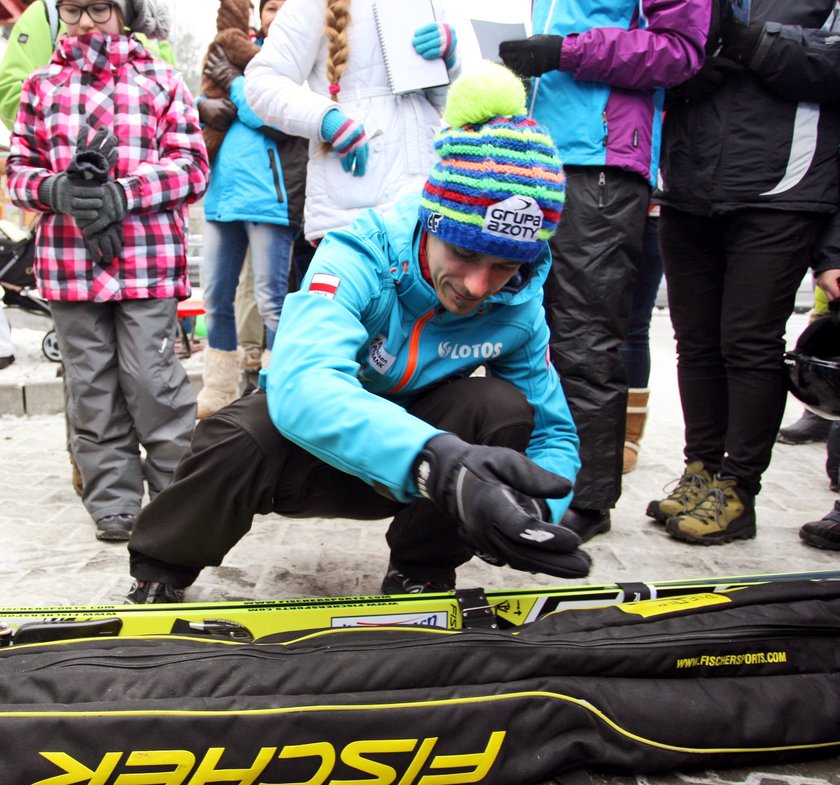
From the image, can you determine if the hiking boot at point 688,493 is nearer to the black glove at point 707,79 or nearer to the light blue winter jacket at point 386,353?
the light blue winter jacket at point 386,353

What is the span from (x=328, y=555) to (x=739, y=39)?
84.1 inches

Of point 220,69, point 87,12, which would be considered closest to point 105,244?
point 87,12

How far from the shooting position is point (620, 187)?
2713mm

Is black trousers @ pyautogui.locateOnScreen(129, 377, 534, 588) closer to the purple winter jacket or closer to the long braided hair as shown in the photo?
the purple winter jacket

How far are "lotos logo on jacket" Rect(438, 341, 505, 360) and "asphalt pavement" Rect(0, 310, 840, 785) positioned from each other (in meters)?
0.87

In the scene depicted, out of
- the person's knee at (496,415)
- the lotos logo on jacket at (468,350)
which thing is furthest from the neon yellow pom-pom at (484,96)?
the person's knee at (496,415)

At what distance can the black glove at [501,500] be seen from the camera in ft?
4.44

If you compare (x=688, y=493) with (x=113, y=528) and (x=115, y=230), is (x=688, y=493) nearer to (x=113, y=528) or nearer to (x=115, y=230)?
(x=113, y=528)

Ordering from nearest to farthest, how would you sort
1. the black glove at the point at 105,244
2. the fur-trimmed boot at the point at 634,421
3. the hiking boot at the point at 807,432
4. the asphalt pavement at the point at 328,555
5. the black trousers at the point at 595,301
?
1. the asphalt pavement at the point at 328,555
2. the black trousers at the point at 595,301
3. the black glove at the point at 105,244
4. the fur-trimmed boot at the point at 634,421
5. the hiking boot at the point at 807,432

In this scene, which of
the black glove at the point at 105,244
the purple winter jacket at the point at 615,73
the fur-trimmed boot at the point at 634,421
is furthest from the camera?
the fur-trimmed boot at the point at 634,421

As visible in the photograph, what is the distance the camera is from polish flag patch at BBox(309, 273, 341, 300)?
1.70 metres

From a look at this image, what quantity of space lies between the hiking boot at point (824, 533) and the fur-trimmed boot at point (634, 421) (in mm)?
907

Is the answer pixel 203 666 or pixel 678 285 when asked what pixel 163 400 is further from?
pixel 678 285

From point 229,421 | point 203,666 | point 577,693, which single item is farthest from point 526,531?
point 229,421
